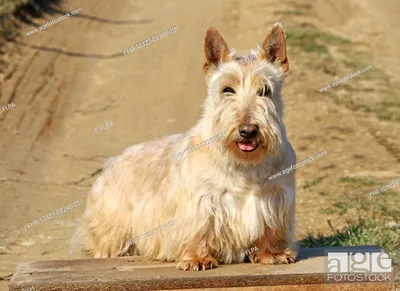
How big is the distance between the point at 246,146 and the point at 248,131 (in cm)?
15

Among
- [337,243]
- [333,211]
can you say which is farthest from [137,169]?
[333,211]

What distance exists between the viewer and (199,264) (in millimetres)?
5941

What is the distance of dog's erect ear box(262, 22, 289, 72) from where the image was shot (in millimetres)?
6055

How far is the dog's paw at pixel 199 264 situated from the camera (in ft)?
19.5

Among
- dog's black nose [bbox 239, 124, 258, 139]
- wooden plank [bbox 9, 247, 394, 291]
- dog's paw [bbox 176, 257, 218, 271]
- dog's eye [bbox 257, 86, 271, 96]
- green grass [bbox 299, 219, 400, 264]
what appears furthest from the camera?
green grass [bbox 299, 219, 400, 264]

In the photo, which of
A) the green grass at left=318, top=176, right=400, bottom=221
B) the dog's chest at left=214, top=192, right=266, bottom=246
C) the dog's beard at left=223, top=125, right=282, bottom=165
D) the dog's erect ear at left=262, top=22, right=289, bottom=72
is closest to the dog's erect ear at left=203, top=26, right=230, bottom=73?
the dog's erect ear at left=262, top=22, right=289, bottom=72

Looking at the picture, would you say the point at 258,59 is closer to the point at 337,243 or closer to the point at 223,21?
the point at 337,243

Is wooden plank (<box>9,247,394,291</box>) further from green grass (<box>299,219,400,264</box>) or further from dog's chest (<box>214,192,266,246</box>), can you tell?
green grass (<box>299,219,400,264</box>)

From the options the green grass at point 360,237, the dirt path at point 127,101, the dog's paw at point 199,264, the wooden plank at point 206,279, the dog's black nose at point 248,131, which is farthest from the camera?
the dirt path at point 127,101

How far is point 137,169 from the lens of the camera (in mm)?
6879

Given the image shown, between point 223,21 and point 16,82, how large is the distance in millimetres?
5633

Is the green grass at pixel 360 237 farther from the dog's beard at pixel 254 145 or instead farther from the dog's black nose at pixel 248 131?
the dog's black nose at pixel 248 131

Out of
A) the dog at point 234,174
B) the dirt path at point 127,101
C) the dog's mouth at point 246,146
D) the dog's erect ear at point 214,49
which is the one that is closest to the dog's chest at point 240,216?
the dog at point 234,174

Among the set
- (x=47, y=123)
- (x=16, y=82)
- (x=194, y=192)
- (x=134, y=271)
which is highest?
(x=16, y=82)
